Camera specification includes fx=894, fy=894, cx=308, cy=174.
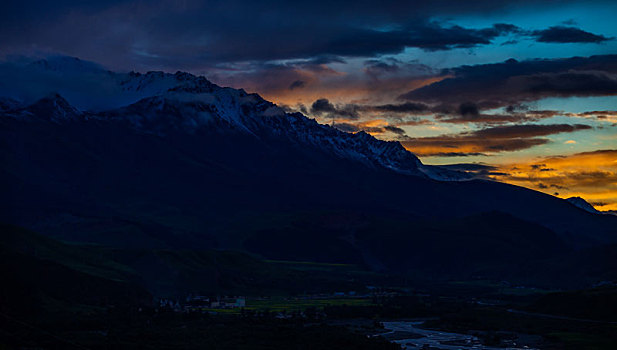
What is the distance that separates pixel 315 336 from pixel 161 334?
99.7 ft

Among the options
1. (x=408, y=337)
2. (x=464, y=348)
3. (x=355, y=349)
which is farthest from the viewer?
(x=408, y=337)

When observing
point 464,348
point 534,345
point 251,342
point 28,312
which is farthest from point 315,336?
point 28,312

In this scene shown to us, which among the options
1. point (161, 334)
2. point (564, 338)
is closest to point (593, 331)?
point (564, 338)

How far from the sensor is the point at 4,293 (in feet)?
595

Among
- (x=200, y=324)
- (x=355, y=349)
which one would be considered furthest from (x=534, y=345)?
(x=200, y=324)

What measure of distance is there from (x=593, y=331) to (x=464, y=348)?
113ft

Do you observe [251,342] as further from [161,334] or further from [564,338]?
[564,338]

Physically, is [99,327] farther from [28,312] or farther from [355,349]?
[355,349]

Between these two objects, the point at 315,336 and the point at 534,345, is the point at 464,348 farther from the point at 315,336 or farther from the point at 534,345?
the point at 315,336

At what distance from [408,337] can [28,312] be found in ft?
257

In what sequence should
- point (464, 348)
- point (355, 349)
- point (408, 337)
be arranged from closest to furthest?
1. point (355, 349)
2. point (464, 348)
3. point (408, 337)

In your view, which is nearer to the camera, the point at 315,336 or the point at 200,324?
the point at 315,336

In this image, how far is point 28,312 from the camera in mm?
179750

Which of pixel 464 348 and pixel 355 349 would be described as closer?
pixel 355 349
